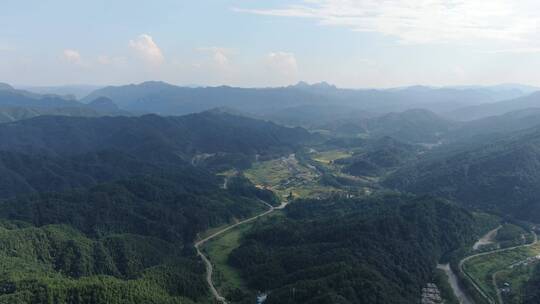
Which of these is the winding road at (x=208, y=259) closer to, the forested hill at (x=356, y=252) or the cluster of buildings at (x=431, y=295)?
the forested hill at (x=356, y=252)

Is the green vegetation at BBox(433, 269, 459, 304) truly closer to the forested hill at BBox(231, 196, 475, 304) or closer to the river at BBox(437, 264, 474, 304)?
the river at BBox(437, 264, 474, 304)

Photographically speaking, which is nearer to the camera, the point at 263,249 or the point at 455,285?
the point at 455,285

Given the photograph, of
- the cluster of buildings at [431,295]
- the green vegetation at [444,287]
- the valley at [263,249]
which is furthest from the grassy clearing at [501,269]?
the cluster of buildings at [431,295]

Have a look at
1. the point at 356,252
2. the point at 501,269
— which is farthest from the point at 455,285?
the point at 356,252

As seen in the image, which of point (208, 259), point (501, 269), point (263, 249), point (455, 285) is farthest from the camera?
point (208, 259)

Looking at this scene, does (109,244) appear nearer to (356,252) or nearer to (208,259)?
(208,259)

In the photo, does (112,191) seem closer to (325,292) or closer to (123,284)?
(123,284)

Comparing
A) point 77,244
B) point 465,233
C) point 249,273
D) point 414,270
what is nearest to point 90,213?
point 77,244
